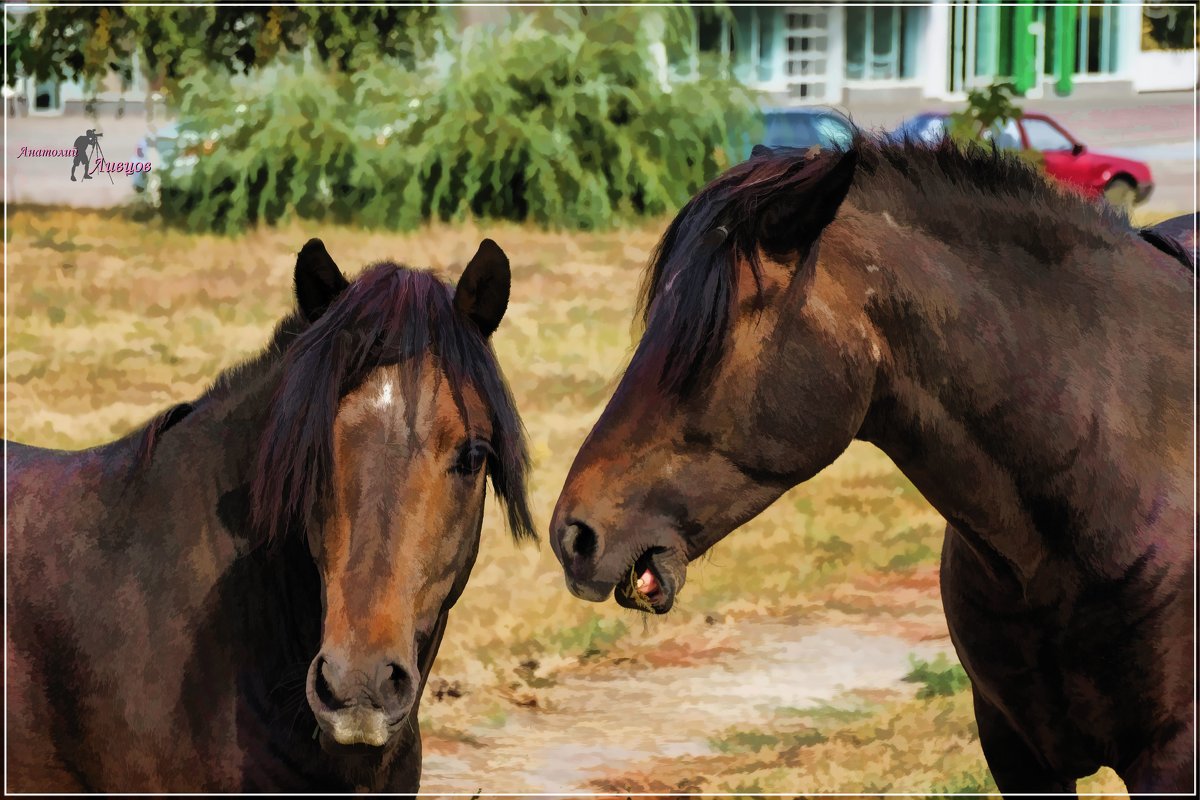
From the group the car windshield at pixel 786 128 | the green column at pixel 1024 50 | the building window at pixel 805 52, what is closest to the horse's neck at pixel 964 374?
the car windshield at pixel 786 128

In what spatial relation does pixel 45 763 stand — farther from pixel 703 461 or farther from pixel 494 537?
pixel 494 537

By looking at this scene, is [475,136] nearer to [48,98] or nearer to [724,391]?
[48,98]

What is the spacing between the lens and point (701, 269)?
277 cm

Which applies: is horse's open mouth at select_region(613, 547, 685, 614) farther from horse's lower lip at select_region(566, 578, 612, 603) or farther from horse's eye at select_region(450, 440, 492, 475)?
horse's eye at select_region(450, 440, 492, 475)

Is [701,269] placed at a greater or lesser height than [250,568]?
greater

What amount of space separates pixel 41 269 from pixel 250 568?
36.2 ft

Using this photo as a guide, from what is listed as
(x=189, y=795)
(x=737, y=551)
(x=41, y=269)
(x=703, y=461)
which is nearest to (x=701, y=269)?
(x=703, y=461)

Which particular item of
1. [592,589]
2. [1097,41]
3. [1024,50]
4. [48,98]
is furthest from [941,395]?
[1097,41]

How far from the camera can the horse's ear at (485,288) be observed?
9.84 feet

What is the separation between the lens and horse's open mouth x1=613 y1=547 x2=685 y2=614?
2811mm

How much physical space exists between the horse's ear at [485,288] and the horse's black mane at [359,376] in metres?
0.04

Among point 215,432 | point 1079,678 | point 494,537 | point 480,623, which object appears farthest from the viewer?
point 494,537

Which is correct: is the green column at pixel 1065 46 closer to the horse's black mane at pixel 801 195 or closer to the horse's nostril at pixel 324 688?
the horse's black mane at pixel 801 195

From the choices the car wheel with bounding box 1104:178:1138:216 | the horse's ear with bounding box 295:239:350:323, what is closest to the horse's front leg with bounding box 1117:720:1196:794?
the horse's ear with bounding box 295:239:350:323
